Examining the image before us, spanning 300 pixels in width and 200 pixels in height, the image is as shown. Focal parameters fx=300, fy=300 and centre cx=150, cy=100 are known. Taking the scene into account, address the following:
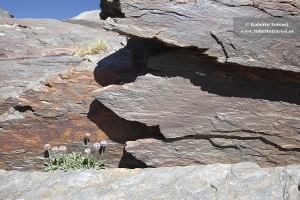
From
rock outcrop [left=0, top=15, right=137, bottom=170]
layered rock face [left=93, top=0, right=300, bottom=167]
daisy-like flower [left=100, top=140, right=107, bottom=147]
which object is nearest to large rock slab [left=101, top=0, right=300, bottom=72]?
layered rock face [left=93, top=0, right=300, bottom=167]

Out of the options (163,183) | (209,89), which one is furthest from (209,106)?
(163,183)

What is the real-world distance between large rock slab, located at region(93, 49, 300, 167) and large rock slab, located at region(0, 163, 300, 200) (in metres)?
0.38

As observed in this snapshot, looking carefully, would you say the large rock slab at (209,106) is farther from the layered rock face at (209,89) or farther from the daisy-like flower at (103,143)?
the daisy-like flower at (103,143)

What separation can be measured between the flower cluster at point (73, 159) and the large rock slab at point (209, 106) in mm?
722

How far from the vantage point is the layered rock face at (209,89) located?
4578mm

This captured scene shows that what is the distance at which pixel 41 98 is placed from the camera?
18.1ft

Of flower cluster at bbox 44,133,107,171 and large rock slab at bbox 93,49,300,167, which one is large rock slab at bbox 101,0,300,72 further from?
flower cluster at bbox 44,133,107,171

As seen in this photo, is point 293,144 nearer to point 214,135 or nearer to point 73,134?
point 214,135

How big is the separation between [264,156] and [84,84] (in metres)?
3.55

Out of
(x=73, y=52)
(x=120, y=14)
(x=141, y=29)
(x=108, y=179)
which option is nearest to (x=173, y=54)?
(x=141, y=29)

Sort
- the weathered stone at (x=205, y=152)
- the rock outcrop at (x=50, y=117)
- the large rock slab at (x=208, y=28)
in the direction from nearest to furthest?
1. the large rock slab at (x=208, y=28)
2. the weathered stone at (x=205, y=152)
3. the rock outcrop at (x=50, y=117)

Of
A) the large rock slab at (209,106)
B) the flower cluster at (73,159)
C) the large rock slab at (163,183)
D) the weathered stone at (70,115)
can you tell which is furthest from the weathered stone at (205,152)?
the flower cluster at (73,159)

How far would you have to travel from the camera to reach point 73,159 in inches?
222

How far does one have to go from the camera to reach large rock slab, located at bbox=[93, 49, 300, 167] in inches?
197
